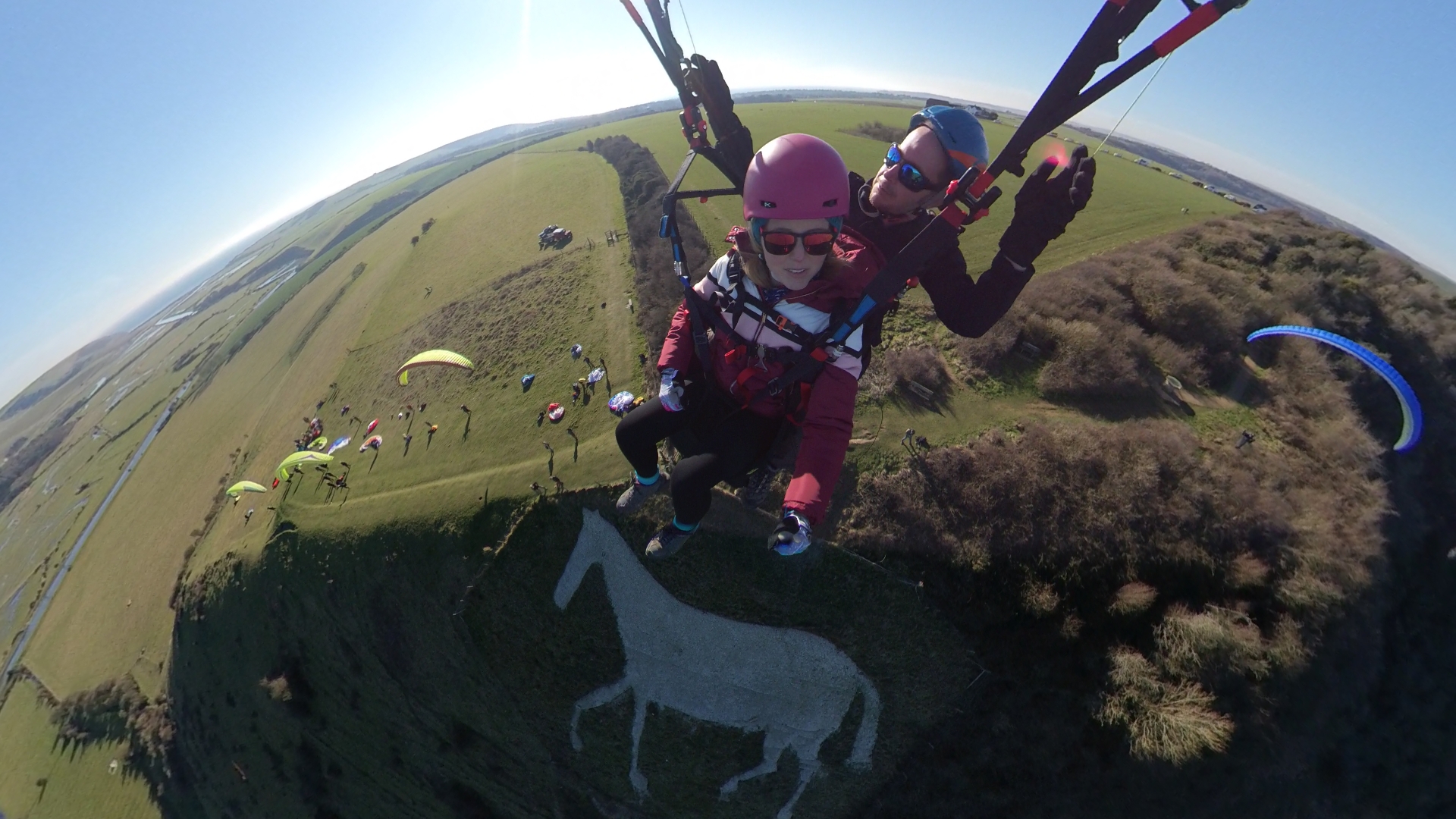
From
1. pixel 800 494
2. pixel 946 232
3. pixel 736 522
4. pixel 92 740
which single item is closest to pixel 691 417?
pixel 800 494

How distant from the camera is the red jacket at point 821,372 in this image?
572 cm

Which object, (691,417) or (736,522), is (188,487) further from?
(691,417)

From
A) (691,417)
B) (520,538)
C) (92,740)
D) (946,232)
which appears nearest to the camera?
(946,232)

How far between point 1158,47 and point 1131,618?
19494 mm

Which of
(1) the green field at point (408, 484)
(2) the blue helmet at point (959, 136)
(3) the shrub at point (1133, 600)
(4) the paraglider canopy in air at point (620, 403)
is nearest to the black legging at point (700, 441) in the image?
(2) the blue helmet at point (959, 136)

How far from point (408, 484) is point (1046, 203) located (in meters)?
35.1

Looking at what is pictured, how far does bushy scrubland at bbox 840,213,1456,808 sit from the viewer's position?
15547 mm

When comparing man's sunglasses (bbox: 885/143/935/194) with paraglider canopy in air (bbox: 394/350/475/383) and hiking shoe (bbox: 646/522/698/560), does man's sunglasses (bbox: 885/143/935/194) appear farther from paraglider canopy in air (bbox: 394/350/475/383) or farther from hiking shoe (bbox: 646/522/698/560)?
paraglider canopy in air (bbox: 394/350/475/383)

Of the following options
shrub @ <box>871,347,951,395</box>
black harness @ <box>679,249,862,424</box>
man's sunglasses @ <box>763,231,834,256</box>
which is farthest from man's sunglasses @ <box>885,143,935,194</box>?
shrub @ <box>871,347,951,395</box>

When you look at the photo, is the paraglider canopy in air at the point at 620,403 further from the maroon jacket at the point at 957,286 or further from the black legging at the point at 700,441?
the maroon jacket at the point at 957,286

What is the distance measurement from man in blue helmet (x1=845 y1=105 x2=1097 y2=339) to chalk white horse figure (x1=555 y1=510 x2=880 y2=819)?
52.6 feet

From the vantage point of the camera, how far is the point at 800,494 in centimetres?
556

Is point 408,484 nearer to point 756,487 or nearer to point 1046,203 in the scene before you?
point 756,487

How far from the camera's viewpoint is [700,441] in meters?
7.62
